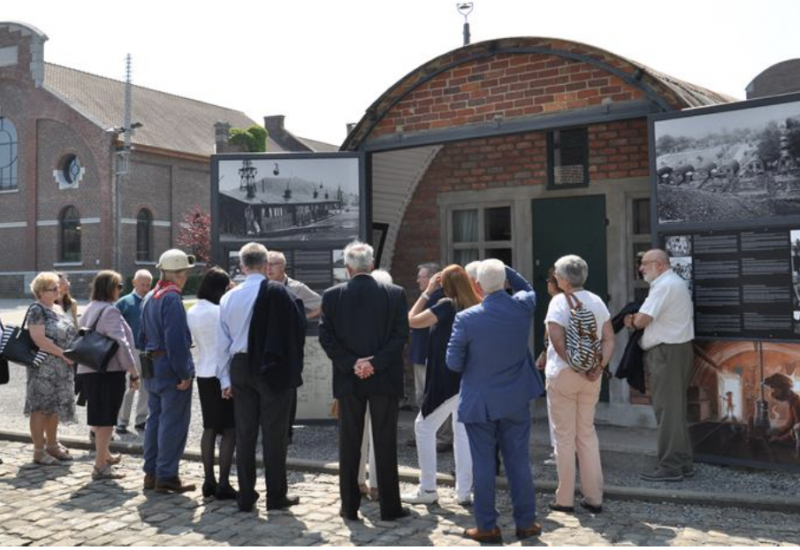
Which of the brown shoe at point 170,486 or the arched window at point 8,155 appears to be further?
the arched window at point 8,155

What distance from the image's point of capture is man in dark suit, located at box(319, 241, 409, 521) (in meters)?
5.43

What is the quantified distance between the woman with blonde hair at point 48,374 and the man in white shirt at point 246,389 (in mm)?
2162

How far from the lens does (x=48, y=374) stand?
7.28 meters

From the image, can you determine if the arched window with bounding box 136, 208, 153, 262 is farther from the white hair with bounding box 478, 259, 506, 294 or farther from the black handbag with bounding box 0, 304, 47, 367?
the white hair with bounding box 478, 259, 506, 294

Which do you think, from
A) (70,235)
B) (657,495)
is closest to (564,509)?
(657,495)

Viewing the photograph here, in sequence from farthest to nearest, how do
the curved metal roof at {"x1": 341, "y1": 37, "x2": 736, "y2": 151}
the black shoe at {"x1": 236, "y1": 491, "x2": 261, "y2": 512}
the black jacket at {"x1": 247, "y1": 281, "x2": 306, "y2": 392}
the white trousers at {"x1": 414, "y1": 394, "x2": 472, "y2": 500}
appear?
1. the curved metal roof at {"x1": 341, "y1": 37, "x2": 736, "y2": 151}
2. the white trousers at {"x1": 414, "y1": 394, "x2": 472, "y2": 500}
3. the black shoe at {"x1": 236, "y1": 491, "x2": 261, "y2": 512}
4. the black jacket at {"x1": 247, "y1": 281, "x2": 306, "y2": 392}

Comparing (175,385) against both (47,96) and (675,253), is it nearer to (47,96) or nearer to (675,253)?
(675,253)

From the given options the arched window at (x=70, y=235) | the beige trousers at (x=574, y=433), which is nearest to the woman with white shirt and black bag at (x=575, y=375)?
the beige trousers at (x=574, y=433)

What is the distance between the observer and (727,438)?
6629 millimetres

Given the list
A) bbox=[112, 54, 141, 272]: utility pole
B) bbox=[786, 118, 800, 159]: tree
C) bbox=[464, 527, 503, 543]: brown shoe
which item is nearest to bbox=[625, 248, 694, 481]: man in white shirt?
bbox=[786, 118, 800, 159]: tree

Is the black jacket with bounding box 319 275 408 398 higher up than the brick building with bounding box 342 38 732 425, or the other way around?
the brick building with bounding box 342 38 732 425

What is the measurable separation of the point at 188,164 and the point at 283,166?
31.4 meters

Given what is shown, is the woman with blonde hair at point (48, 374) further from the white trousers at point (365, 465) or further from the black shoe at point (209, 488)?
the white trousers at point (365, 465)

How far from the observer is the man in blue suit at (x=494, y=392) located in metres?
5.00
